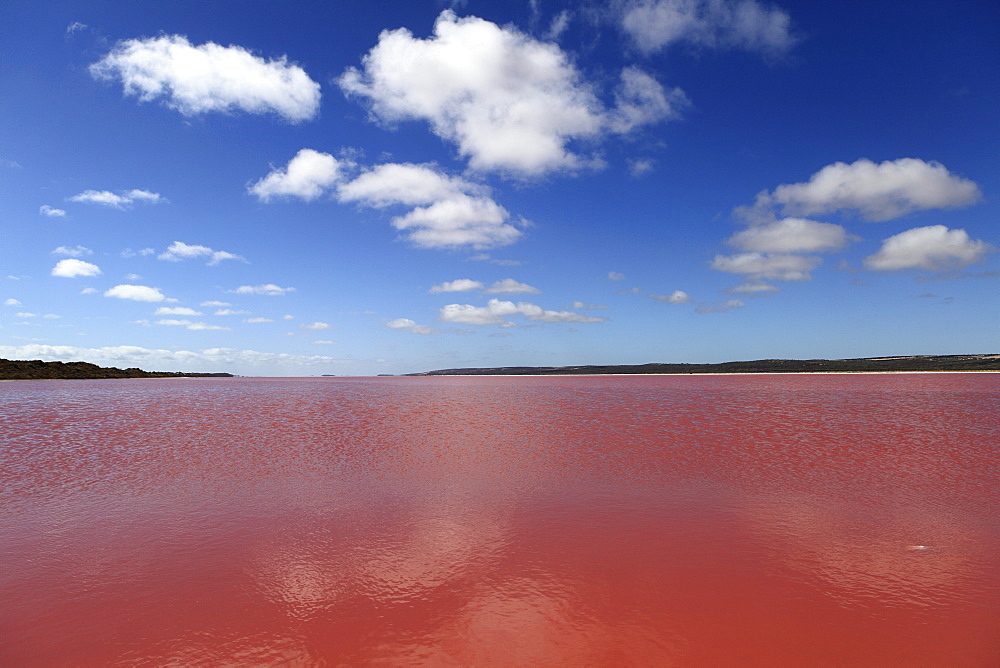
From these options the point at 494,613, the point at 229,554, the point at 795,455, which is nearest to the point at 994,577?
the point at 494,613

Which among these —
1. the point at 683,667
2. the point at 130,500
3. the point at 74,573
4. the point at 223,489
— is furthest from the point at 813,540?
the point at 130,500

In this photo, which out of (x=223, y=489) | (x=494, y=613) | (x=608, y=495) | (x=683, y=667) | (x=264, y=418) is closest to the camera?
(x=683, y=667)

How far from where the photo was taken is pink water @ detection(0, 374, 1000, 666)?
4.82m

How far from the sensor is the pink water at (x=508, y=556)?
15.8 feet

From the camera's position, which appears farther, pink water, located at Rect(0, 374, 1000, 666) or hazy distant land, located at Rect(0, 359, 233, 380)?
hazy distant land, located at Rect(0, 359, 233, 380)

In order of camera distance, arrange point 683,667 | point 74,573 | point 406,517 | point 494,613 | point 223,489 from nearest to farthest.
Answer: point 683,667
point 494,613
point 74,573
point 406,517
point 223,489

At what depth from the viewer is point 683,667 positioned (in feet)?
14.5

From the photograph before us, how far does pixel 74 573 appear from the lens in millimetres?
6520

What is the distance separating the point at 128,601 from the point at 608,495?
7.79m

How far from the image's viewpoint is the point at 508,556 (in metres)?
6.89

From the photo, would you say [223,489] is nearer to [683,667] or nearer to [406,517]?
[406,517]

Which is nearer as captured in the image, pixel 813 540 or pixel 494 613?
pixel 494 613

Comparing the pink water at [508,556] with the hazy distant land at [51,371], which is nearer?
the pink water at [508,556]

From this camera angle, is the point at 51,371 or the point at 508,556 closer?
the point at 508,556
